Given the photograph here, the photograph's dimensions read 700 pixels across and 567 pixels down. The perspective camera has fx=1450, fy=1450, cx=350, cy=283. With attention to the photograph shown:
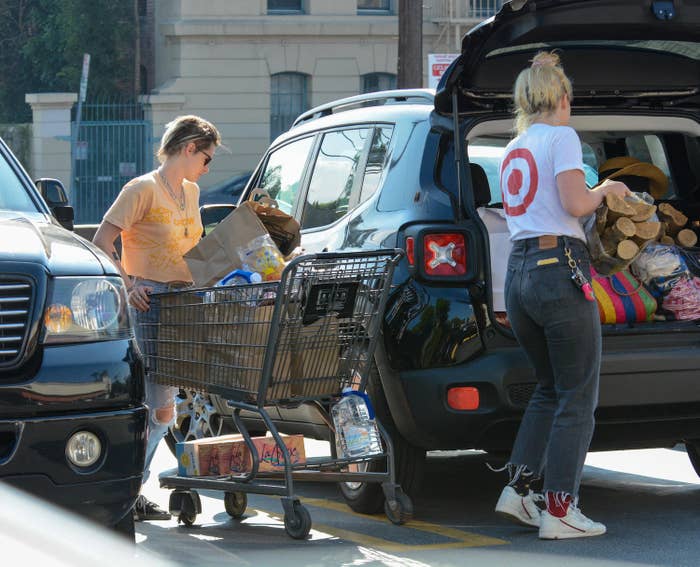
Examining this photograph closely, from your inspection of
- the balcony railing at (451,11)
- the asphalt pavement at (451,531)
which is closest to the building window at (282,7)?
the balcony railing at (451,11)

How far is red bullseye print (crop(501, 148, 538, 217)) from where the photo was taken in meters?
5.92

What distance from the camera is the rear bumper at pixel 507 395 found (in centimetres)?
599

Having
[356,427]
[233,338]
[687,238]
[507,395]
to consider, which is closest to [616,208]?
[507,395]

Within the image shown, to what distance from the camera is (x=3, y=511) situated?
2.49 meters

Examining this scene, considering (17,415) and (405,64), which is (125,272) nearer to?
(17,415)

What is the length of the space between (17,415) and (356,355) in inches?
74.1

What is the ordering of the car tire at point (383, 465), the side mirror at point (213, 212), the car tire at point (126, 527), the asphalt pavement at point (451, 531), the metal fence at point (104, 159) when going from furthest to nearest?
the metal fence at point (104, 159) → the side mirror at point (213, 212) → the car tire at point (383, 465) → the asphalt pavement at point (451, 531) → the car tire at point (126, 527)

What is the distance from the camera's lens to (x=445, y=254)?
240 inches

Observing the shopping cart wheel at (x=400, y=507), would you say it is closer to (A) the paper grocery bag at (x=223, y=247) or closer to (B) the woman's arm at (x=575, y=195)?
(A) the paper grocery bag at (x=223, y=247)

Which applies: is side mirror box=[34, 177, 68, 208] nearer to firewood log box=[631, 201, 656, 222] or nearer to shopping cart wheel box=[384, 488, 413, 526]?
shopping cart wheel box=[384, 488, 413, 526]

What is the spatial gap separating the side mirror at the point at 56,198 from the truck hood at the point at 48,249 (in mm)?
864

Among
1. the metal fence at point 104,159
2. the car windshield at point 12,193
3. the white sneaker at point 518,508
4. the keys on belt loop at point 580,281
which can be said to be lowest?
the white sneaker at point 518,508

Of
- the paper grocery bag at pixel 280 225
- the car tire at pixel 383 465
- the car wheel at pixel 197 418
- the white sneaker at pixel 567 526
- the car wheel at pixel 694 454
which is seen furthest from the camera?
the car wheel at pixel 197 418

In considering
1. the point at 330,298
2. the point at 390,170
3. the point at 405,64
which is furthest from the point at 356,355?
the point at 405,64
